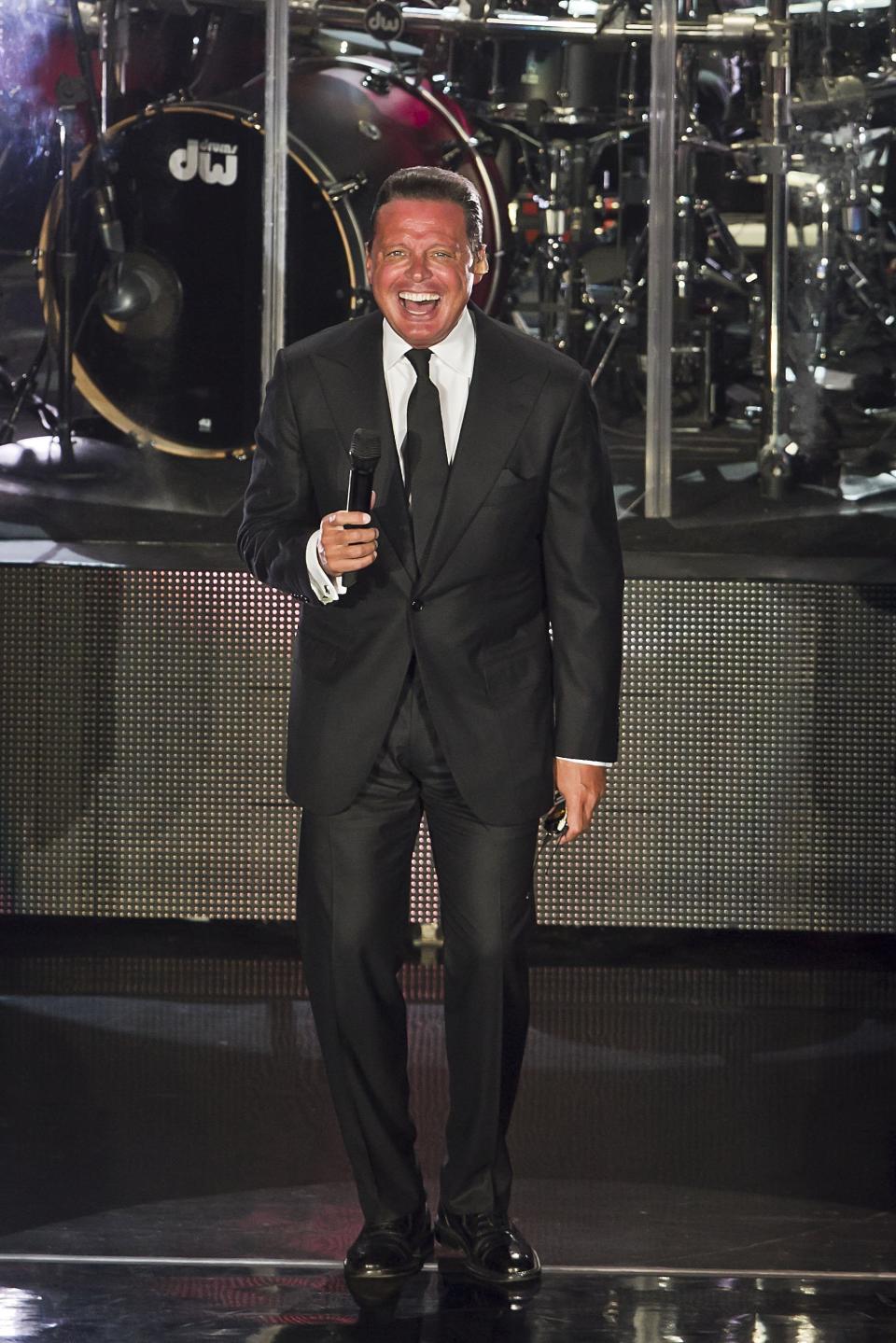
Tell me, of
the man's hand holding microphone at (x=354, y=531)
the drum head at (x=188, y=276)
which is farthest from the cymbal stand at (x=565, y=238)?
the man's hand holding microphone at (x=354, y=531)

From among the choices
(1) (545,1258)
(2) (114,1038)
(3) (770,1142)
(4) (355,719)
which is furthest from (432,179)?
(2) (114,1038)

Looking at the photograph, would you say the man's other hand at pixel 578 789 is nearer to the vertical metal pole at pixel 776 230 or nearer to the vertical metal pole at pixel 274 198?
the vertical metal pole at pixel 274 198

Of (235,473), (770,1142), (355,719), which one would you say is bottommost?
(770,1142)

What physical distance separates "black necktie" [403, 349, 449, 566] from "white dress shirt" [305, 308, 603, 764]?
0.04 feet

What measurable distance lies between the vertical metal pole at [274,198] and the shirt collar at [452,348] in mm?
2489

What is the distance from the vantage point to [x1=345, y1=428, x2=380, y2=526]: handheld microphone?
88.4 inches

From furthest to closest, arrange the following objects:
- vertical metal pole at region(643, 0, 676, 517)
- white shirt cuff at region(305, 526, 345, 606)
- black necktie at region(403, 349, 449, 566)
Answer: vertical metal pole at region(643, 0, 676, 517) → black necktie at region(403, 349, 449, 566) → white shirt cuff at region(305, 526, 345, 606)

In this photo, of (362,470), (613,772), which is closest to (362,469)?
(362,470)

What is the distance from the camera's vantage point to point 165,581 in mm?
4520

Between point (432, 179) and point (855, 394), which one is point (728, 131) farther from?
point (432, 179)

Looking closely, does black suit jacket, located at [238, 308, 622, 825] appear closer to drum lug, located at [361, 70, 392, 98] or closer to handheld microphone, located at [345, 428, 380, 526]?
handheld microphone, located at [345, 428, 380, 526]

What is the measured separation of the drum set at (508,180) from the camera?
19.7ft

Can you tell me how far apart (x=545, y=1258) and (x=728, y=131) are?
444cm

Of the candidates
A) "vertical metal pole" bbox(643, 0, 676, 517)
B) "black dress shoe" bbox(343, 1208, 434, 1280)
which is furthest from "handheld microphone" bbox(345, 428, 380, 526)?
"vertical metal pole" bbox(643, 0, 676, 517)
